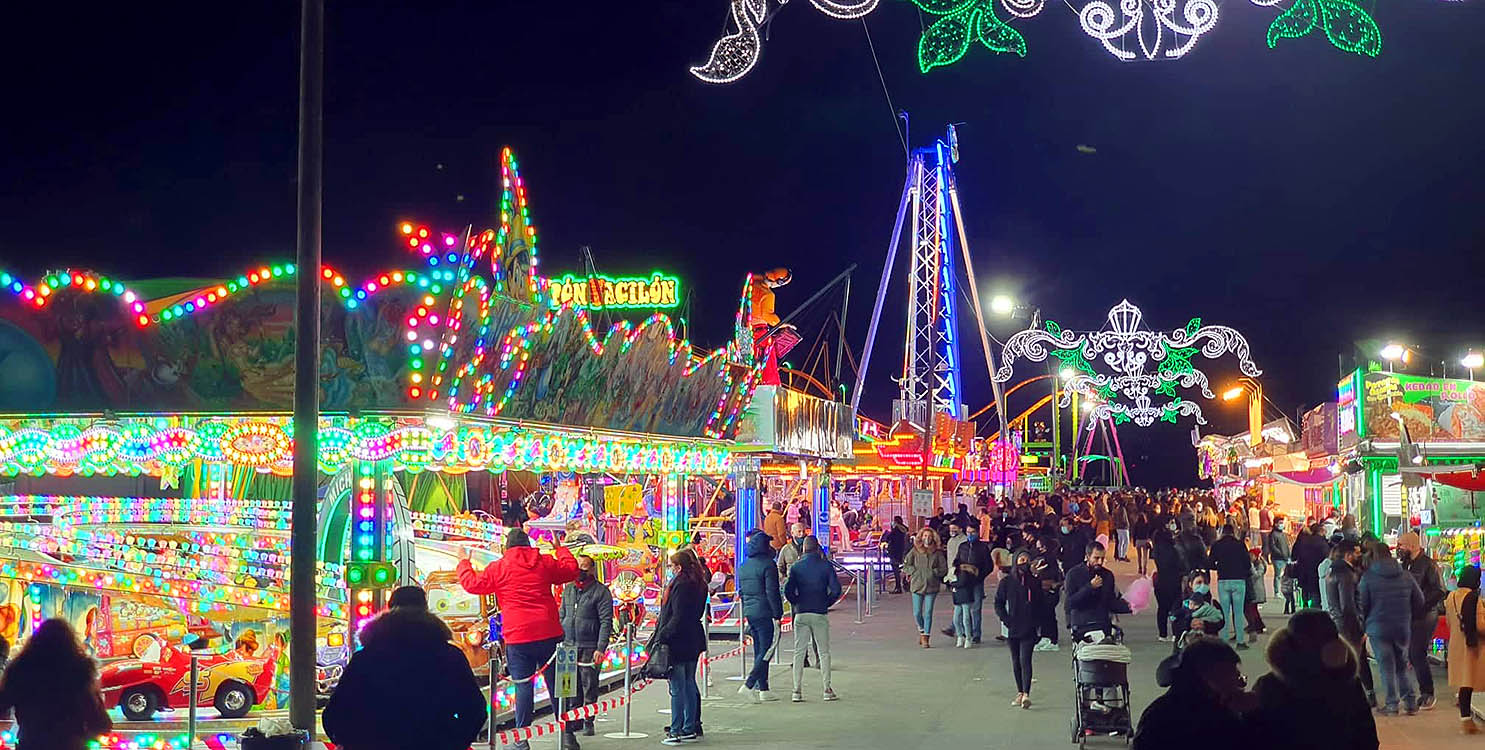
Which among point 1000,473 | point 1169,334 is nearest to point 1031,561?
point 1169,334

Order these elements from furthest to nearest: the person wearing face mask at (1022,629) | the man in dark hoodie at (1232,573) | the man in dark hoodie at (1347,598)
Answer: the man in dark hoodie at (1232,573) → the man in dark hoodie at (1347,598) → the person wearing face mask at (1022,629)

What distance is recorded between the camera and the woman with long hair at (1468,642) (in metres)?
11.7

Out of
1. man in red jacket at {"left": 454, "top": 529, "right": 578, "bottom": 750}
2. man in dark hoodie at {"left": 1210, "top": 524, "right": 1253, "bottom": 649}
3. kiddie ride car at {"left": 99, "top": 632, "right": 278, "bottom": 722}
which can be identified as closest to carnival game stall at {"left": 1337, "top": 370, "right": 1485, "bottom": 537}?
man in dark hoodie at {"left": 1210, "top": 524, "right": 1253, "bottom": 649}

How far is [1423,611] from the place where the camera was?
1348 centimetres

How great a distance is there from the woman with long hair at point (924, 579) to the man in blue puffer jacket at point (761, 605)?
5.02 metres

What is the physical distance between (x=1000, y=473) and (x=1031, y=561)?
164 ft

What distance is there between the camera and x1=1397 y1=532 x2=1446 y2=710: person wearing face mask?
1352cm

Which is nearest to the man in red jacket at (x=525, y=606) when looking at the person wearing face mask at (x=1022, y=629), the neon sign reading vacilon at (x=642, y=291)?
the person wearing face mask at (x=1022, y=629)

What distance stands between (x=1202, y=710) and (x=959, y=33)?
23.0ft

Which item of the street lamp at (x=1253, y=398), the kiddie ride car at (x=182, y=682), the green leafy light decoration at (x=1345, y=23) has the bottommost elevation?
the kiddie ride car at (x=182, y=682)

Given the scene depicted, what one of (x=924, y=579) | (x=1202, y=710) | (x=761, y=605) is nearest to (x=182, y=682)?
(x=761, y=605)

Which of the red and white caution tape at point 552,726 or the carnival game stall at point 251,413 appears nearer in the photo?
the red and white caution tape at point 552,726

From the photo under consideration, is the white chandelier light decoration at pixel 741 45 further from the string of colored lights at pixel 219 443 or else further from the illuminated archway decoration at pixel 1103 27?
the string of colored lights at pixel 219 443

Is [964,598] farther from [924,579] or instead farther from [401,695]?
[401,695]
